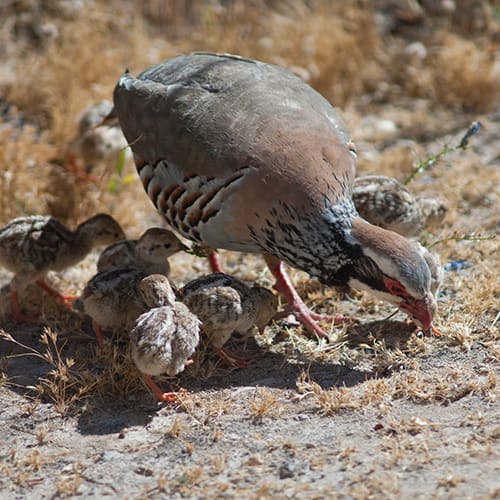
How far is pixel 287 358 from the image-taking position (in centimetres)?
Answer: 473

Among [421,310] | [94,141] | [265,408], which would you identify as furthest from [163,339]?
[94,141]

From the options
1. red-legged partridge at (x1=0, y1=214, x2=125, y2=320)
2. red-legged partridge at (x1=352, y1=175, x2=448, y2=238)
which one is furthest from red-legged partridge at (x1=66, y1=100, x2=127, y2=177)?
red-legged partridge at (x1=352, y1=175, x2=448, y2=238)

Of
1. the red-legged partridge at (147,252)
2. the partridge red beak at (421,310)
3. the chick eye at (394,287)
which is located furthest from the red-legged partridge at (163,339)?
the partridge red beak at (421,310)

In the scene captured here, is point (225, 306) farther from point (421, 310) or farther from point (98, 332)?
point (421, 310)

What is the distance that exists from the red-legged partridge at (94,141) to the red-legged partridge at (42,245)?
1285mm

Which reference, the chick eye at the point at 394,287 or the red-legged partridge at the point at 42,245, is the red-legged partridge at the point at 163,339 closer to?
the chick eye at the point at 394,287

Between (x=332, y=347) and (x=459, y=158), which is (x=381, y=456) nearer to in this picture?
(x=332, y=347)

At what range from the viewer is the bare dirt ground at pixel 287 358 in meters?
3.66

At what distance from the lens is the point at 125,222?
21.5 feet

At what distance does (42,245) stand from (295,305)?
5.27 ft

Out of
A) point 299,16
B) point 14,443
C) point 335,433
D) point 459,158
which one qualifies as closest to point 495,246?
point 459,158

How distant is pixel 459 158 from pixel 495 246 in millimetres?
1649

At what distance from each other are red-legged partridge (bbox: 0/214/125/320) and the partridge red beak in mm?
2075

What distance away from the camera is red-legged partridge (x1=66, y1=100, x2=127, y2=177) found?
668 cm
